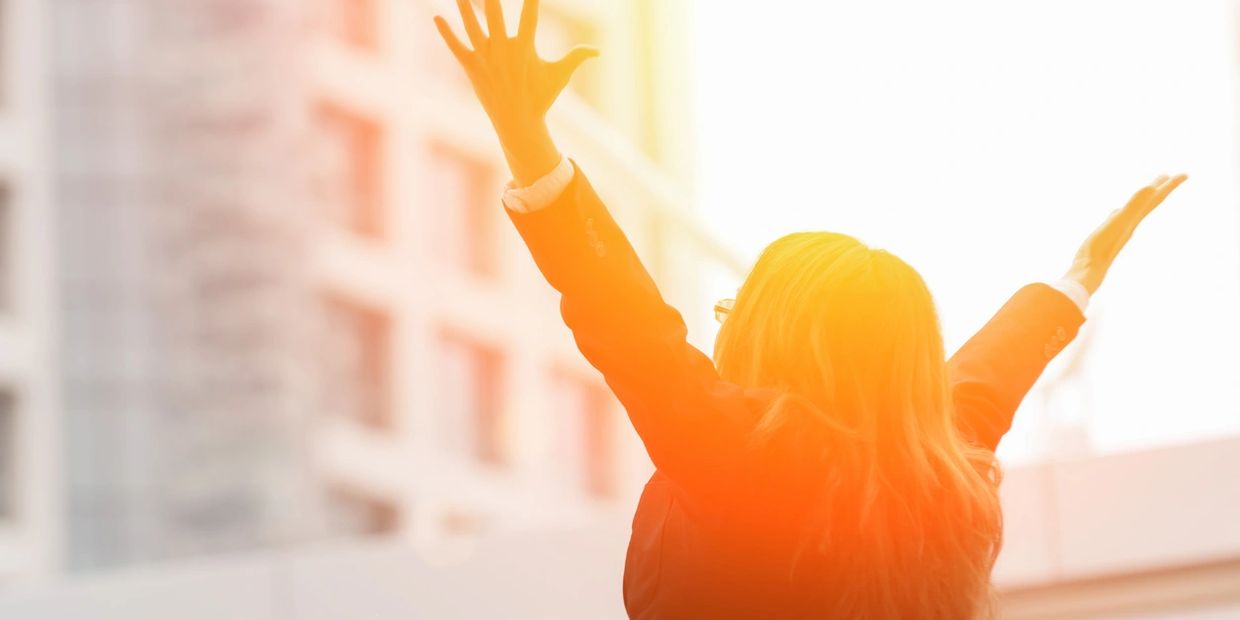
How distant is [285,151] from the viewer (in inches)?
1366

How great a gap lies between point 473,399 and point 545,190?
112 ft

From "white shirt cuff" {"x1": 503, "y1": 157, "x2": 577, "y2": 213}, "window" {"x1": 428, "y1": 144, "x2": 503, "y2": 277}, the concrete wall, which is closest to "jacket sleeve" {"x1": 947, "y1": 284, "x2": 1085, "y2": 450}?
"white shirt cuff" {"x1": 503, "y1": 157, "x2": 577, "y2": 213}

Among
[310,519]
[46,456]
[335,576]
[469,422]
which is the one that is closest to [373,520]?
[310,519]

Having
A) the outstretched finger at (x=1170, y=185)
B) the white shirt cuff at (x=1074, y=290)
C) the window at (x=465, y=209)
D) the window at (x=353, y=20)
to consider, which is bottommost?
the white shirt cuff at (x=1074, y=290)

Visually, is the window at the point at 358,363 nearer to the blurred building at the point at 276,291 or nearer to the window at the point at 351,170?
the blurred building at the point at 276,291

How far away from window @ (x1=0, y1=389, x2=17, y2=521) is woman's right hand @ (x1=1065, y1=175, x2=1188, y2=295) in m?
28.8

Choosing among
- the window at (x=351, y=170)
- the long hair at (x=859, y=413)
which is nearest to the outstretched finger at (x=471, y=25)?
the long hair at (x=859, y=413)

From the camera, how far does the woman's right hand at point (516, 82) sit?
78.6 inches

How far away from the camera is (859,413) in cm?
216

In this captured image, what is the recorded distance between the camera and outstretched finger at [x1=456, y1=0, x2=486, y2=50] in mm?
1974

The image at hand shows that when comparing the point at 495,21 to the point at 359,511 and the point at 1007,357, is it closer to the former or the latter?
the point at 1007,357

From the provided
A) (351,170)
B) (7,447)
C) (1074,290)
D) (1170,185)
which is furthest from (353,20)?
(1074,290)

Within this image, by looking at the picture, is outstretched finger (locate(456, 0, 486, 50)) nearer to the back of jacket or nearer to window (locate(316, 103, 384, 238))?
the back of jacket

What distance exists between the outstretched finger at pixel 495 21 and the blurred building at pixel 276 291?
31.2 metres
